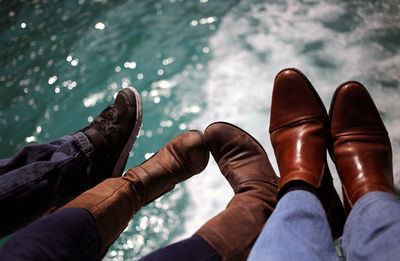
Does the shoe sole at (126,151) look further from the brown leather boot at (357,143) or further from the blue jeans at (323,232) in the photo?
the brown leather boot at (357,143)

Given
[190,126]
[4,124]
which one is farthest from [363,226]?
[4,124]

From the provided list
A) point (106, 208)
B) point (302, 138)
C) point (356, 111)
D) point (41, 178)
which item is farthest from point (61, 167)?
point (356, 111)

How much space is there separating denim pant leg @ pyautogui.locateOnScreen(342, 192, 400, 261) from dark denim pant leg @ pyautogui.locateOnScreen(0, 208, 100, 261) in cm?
65

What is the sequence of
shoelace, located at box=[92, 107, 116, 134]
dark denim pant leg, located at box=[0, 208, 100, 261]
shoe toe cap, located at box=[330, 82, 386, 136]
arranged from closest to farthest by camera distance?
dark denim pant leg, located at box=[0, 208, 100, 261], shoe toe cap, located at box=[330, 82, 386, 136], shoelace, located at box=[92, 107, 116, 134]

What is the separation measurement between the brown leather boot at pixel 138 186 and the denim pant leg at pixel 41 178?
4.7 inches

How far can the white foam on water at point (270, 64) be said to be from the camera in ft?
4.30

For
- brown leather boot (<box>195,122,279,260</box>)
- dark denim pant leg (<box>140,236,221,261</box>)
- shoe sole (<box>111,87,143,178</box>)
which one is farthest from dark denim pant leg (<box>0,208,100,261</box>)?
shoe sole (<box>111,87,143,178</box>)

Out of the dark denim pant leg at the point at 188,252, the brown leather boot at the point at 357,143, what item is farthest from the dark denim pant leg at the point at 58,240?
the brown leather boot at the point at 357,143

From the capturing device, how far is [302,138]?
3.14 feet

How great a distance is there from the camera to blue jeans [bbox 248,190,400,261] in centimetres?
55

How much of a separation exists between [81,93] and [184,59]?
2.38ft

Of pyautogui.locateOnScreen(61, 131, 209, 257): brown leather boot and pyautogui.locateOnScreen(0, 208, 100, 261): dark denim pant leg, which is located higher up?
pyautogui.locateOnScreen(0, 208, 100, 261): dark denim pant leg

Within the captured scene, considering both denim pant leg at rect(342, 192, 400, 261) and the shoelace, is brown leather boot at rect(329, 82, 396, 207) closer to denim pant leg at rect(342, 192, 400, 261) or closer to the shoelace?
denim pant leg at rect(342, 192, 400, 261)

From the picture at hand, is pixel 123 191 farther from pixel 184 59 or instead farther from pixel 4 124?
pixel 4 124
